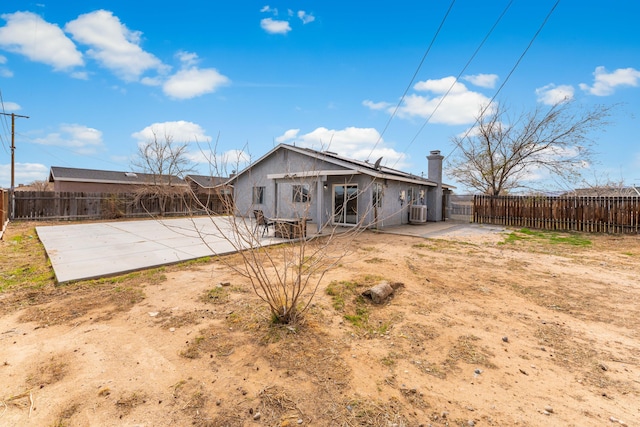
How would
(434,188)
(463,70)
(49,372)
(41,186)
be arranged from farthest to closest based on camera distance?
(41,186)
(434,188)
(463,70)
(49,372)

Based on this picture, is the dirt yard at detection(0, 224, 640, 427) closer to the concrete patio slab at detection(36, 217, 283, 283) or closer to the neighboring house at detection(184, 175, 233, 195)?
the concrete patio slab at detection(36, 217, 283, 283)

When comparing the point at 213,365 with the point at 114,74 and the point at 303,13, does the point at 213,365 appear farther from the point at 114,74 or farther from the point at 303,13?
the point at 114,74

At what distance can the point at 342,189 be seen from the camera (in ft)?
44.3

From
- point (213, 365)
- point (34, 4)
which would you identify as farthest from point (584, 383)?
point (34, 4)

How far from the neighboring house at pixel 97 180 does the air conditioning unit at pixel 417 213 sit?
53.8 ft

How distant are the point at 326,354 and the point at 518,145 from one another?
20293mm

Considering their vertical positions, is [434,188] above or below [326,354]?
above

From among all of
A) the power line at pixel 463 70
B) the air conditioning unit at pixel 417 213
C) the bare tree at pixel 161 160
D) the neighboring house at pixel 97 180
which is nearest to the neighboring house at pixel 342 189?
the air conditioning unit at pixel 417 213

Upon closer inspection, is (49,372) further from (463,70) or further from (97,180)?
(97,180)

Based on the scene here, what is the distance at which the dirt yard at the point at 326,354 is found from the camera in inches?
80.1

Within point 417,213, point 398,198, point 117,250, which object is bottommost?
point 117,250

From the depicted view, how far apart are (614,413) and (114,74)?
57.4ft

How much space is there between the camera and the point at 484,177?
62.4 ft

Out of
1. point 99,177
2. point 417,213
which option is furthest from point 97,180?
point 417,213
